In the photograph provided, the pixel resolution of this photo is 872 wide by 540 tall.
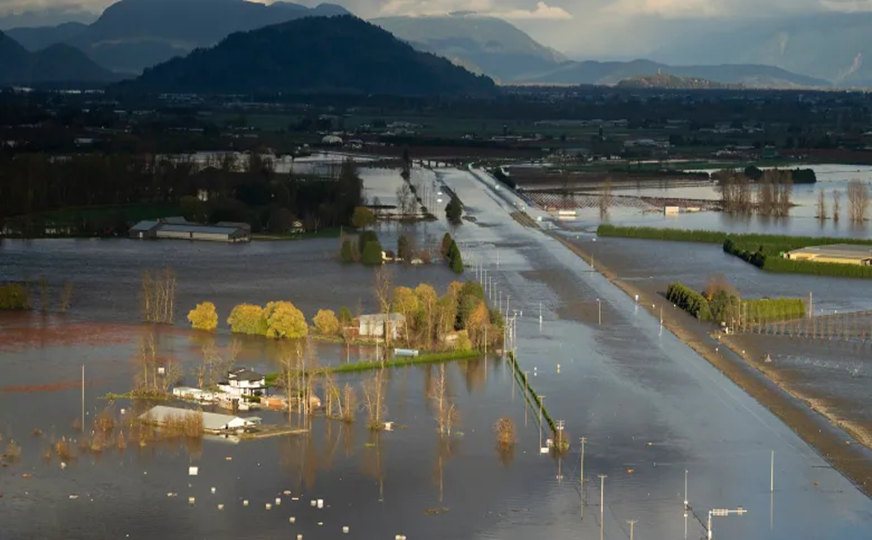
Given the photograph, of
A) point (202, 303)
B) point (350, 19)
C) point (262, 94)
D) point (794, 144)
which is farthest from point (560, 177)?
point (350, 19)

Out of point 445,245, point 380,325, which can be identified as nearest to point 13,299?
point 380,325

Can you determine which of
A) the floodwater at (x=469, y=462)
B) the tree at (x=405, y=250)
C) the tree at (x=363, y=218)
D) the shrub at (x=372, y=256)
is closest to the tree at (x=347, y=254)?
the shrub at (x=372, y=256)

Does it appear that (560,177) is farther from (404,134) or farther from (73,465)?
(73,465)

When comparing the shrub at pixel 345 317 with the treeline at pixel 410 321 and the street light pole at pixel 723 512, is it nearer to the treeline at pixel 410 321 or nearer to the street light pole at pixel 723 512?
the treeline at pixel 410 321

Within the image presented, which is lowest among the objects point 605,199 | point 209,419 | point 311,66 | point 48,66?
point 209,419

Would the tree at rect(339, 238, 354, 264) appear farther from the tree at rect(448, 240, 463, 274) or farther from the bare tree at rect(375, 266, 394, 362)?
the tree at rect(448, 240, 463, 274)

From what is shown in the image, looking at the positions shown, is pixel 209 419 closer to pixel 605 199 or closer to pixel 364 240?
pixel 364 240
